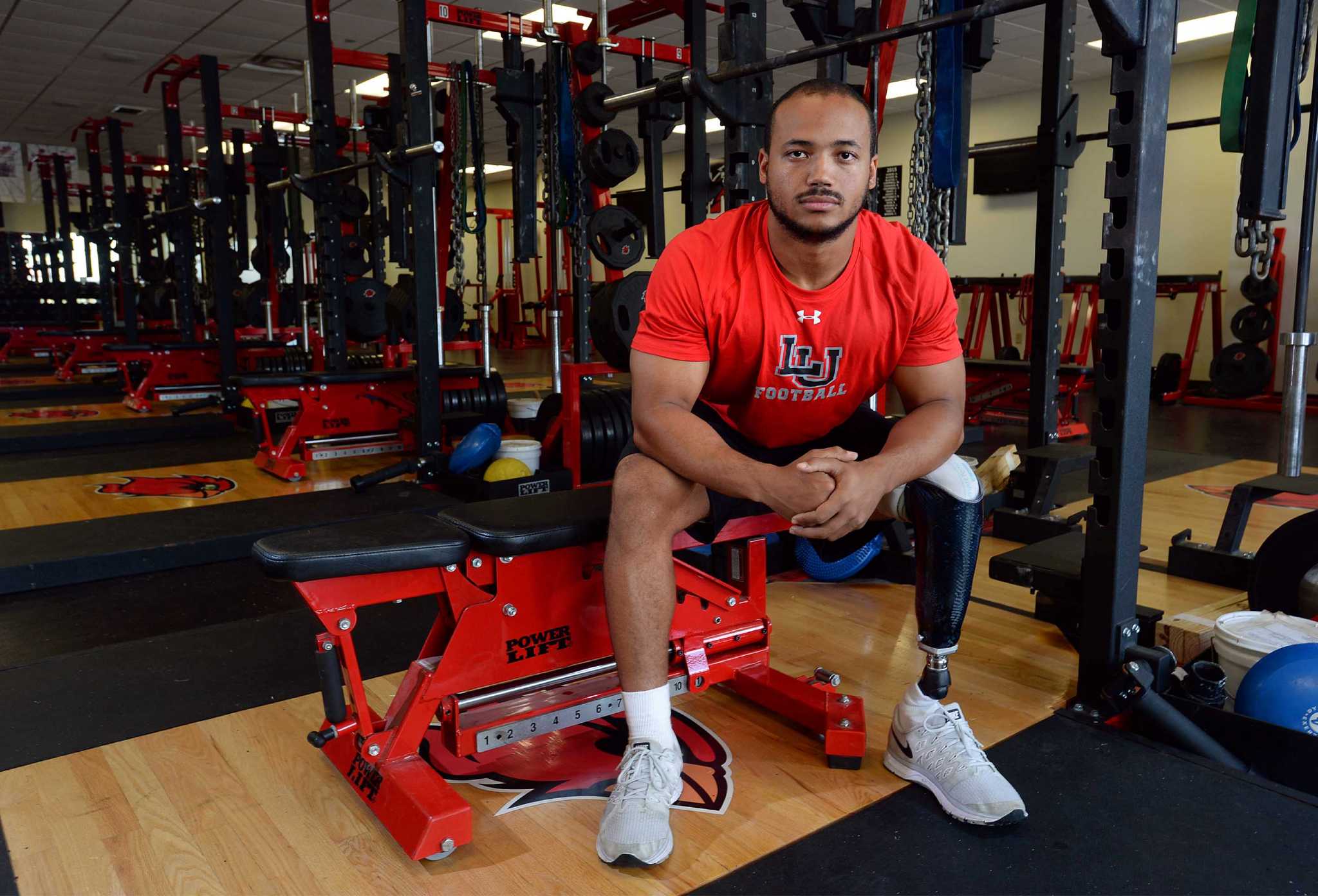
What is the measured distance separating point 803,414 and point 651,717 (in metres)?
0.54

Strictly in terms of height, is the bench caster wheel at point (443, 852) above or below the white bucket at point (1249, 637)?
below

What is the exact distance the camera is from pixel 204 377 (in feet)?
19.8

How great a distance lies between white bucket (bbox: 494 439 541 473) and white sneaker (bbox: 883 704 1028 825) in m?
1.99

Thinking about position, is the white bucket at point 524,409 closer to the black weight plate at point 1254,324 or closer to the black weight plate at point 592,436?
the black weight plate at point 592,436

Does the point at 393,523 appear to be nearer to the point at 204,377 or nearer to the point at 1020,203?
the point at 204,377

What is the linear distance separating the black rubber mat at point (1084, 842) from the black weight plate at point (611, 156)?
2389 millimetres

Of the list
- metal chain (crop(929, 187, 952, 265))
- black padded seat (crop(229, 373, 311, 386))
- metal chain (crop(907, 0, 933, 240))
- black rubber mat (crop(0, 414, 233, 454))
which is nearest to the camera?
metal chain (crop(907, 0, 933, 240))

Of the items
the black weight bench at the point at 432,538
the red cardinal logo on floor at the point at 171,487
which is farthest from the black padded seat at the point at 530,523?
the red cardinal logo on floor at the point at 171,487

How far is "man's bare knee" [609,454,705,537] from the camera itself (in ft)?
4.32

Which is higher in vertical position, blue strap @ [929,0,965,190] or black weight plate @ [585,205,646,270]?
blue strap @ [929,0,965,190]

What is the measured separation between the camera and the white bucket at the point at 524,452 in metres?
3.18

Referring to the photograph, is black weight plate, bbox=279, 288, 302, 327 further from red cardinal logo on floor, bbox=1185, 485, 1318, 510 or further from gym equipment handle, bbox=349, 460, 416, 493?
red cardinal logo on floor, bbox=1185, 485, 1318, 510

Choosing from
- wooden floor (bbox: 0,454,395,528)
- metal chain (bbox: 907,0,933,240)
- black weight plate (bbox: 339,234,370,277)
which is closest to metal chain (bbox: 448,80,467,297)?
black weight plate (bbox: 339,234,370,277)

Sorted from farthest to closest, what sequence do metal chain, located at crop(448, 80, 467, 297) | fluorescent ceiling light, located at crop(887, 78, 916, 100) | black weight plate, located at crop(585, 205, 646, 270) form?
fluorescent ceiling light, located at crop(887, 78, 916, 100), metal chain, located at crop(448, 80, 467, 297), black weight plate, located at crop(585, 205, 646, 270)
